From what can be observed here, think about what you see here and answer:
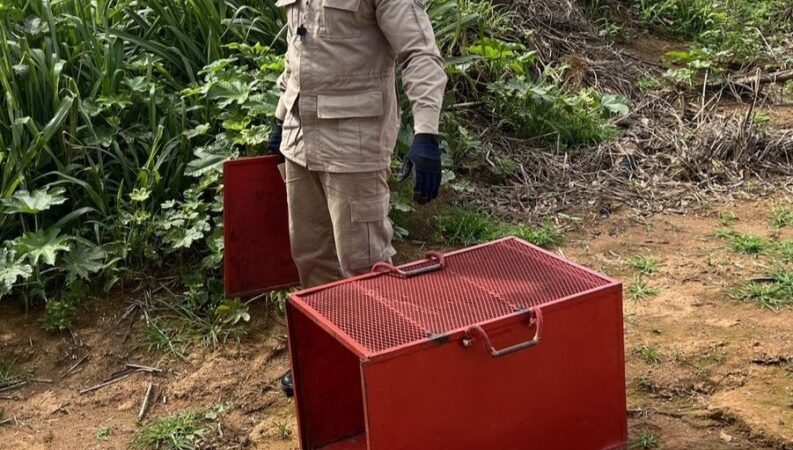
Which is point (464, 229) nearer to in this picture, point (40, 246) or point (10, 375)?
point (40, 246)

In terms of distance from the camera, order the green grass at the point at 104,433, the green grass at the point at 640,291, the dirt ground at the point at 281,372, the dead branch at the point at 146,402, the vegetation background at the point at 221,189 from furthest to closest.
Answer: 1. the green grass at the point at 640,291
2. the vegetation background at the point at 221,189
3. the dead branch at the point at 146,402
4. the green grass at the point at 104,433
5. the dirt ground at the point at 281,372

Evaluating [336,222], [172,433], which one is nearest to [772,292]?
[336,222]

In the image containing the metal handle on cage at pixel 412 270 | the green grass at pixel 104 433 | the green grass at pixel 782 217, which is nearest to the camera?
the metal handle on cage at pixel 412 270

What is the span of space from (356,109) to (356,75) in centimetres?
11

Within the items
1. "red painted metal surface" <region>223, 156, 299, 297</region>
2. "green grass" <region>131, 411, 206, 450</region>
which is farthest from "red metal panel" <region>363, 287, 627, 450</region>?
"red painted metal surface" <region>223, 156, 299, 297</region>

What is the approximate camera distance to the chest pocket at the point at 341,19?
3139mm

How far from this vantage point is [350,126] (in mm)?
3244

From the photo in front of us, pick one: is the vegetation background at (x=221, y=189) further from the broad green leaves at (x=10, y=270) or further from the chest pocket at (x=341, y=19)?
the chest pocket at (x=341, y=19)

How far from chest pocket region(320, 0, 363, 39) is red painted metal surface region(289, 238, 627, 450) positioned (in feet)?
2.51

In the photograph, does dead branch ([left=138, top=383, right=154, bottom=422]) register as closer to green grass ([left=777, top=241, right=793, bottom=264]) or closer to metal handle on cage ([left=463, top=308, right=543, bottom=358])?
metal handle on cage ([left=463, top=308, right=543, bottom=358])

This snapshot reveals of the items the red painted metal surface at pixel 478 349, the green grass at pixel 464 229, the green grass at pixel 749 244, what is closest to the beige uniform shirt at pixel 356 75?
the red painted metal surface at pixel 478 349

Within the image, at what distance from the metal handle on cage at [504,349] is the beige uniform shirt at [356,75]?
0.76 meters

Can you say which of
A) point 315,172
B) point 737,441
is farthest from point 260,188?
point 737,441

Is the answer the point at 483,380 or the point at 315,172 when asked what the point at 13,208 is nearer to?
the point at 315,172
